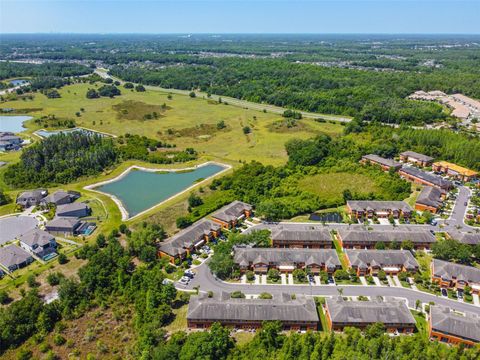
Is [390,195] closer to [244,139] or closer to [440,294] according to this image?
[440,294]

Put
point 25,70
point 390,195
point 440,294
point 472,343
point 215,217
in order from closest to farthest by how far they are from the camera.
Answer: point 472,343 → point 440,294 → point 215,217 → point 390,195 → point 25,70

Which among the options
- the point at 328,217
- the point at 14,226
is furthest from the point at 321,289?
the point at 14,226

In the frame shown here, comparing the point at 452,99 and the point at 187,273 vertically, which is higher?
the point at 452,99

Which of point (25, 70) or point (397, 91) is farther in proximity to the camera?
point (25, 70)

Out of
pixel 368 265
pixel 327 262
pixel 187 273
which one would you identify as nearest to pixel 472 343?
pixel 368 265

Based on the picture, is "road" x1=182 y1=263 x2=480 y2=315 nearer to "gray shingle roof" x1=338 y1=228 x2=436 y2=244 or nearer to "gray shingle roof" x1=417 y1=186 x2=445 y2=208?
"gray shingle roof" x1=338 y1=228 x2=436 y2=244

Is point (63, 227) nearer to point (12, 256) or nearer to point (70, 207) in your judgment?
point (70, 207)

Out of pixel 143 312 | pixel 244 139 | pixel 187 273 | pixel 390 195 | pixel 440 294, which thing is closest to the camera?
pixel 143 312
